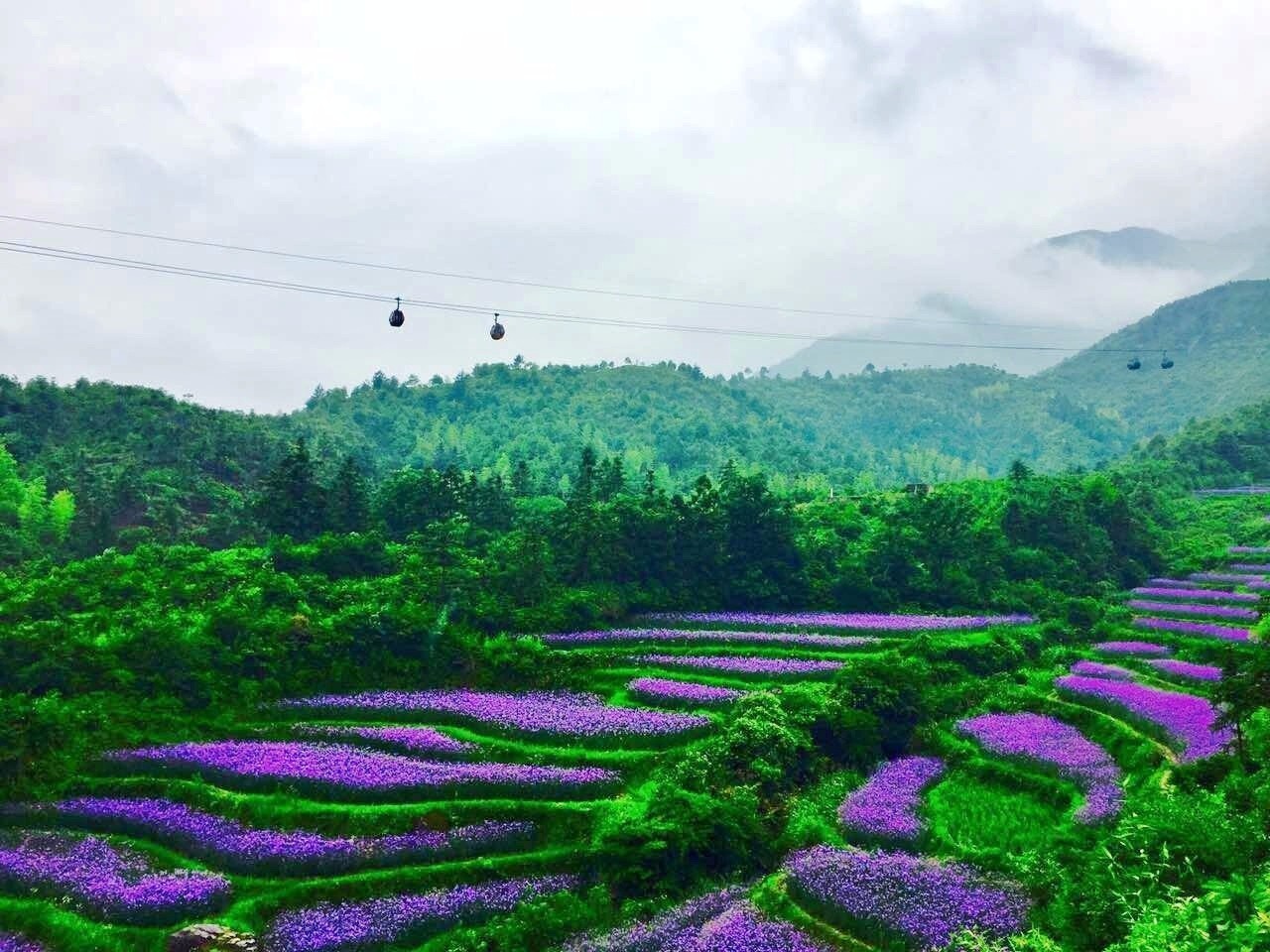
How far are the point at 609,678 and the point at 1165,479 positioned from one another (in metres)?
67.0

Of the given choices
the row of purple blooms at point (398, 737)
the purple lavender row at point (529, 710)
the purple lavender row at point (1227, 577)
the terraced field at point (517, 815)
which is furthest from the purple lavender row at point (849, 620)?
the row of purple blooms at point (398, 737)

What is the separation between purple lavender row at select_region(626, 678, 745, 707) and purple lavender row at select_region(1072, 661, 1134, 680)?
49.1ft

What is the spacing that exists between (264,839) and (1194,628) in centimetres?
4052

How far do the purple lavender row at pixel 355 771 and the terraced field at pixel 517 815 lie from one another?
9 cm

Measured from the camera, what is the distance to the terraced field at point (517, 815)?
2181cm

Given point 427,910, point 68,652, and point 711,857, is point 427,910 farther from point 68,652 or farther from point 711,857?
point 68,652

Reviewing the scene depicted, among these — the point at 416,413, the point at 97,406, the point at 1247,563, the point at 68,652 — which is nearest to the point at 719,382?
the point at 416,413

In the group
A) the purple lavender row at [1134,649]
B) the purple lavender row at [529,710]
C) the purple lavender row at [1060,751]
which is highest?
the purple lavender row at [1134,649]

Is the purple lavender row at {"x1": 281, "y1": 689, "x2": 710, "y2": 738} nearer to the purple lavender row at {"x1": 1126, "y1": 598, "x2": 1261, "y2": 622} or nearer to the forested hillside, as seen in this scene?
the forested hillside

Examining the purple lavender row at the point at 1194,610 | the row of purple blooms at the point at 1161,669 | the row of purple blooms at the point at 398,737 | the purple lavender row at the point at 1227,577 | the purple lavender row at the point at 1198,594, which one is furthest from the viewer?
the purple lavender row at the point at 1227,577

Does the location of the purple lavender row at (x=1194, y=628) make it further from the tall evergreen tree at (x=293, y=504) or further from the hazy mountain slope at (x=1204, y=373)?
the hazy mountain slope at (x=1204, y=373)

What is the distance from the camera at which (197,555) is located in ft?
148

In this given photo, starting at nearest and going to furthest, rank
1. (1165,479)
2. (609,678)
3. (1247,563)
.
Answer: (609,678), (1247,563), (1165,479)

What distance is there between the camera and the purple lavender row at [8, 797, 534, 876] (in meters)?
24.2
